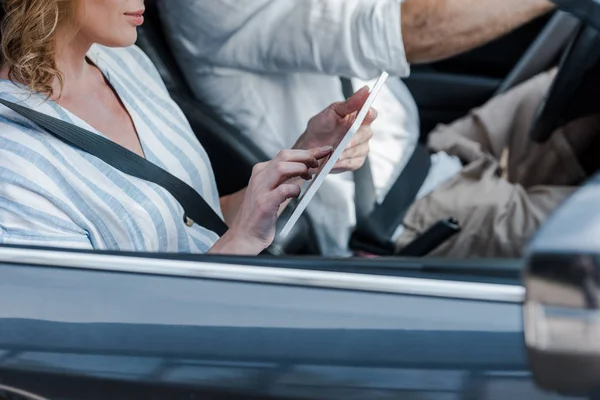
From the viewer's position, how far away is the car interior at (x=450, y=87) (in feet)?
6.14

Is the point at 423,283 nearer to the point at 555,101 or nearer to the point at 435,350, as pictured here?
the point at 435,350

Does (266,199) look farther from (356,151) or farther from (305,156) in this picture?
(356,151)

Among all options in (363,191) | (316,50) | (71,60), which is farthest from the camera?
(363,191)

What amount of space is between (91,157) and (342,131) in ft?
1.36

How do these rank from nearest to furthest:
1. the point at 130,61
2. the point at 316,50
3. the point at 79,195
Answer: the point at 79,195 < the point at 130,61 < the point at 316,50

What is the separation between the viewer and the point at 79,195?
1.38 metres

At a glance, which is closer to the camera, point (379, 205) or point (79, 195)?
point (79, 195)

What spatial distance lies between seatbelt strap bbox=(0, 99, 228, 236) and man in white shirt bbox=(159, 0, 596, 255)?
0.42 metres

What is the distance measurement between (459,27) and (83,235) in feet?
2.81

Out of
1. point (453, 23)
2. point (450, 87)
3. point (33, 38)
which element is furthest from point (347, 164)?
point (450, 87)

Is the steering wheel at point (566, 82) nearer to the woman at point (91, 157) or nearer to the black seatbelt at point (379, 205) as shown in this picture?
the black seatbelt at point (379, 205)

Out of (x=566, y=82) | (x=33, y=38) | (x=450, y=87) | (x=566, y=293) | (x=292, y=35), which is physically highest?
(x=33, y=38)

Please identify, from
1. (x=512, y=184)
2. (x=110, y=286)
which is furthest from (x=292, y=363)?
(x=512, y=184)

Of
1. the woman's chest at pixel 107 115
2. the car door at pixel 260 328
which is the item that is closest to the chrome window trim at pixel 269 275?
the car door at pixel 260 328
